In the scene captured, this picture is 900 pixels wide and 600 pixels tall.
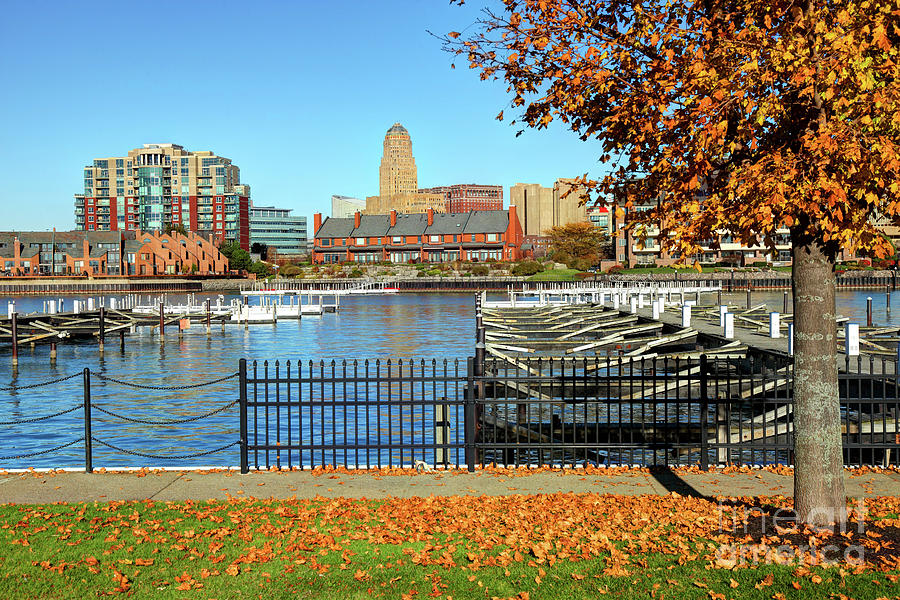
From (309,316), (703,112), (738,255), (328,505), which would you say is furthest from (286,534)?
(738,255)

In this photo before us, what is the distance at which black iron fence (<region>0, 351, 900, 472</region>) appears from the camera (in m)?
12.3

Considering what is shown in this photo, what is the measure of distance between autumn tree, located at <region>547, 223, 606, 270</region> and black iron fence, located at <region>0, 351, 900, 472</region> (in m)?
133

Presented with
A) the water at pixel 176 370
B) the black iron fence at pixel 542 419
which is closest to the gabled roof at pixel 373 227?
the water at pixel 176 370

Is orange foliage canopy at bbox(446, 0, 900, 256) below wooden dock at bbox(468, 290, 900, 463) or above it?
above

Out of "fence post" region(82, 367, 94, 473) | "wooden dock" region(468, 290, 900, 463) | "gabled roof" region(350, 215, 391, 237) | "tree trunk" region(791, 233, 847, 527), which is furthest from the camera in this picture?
"gabled roof" region(350, 215, 391, 237)

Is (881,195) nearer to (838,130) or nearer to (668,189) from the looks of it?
(838,130)

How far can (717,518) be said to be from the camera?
9172mm

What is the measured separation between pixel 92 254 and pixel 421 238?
6380cm

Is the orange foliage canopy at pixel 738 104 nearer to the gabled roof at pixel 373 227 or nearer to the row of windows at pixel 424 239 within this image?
the row of windows at pixel 424 239

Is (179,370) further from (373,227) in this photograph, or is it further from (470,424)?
(373,227)

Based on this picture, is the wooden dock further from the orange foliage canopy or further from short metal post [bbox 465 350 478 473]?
the orange foliage canopy

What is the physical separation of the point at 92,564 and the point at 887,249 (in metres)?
8.12

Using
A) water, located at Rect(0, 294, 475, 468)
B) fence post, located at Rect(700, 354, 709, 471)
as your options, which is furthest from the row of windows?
fence post, located at Rect(700, 354, 709, 471)

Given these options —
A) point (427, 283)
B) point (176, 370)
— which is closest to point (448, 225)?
point (427, 283)
